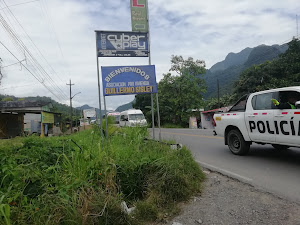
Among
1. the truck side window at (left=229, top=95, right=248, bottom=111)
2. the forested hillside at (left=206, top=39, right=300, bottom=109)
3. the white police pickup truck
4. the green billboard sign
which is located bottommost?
the white police pickup truck

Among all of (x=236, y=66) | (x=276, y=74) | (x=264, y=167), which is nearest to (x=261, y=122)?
(x=264, y=167)

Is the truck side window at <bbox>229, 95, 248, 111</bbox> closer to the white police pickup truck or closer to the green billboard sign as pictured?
the white police pickup truck

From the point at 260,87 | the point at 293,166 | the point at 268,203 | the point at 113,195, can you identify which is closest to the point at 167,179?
A: the point at 113,195

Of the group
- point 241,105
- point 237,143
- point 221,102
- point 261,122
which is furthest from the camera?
point 221,102

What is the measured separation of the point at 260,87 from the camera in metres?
26.5

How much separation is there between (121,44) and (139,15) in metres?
1.17

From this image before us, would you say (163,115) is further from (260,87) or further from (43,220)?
(43,220)

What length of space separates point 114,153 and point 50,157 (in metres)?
1.16

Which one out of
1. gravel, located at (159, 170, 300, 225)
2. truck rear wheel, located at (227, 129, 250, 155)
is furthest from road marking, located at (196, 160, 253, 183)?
truck rear wheel, located at (227, 129, 250, 155)

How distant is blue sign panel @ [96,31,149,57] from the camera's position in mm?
6055

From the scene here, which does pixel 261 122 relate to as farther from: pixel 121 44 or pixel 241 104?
pixel 121 44

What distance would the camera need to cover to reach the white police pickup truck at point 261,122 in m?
4.89

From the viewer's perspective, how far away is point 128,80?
6.00m

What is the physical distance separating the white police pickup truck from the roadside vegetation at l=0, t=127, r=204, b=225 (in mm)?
2388
